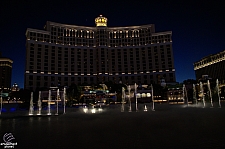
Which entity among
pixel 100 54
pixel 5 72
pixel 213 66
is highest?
pixel 100 54

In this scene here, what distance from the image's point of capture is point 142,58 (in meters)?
144

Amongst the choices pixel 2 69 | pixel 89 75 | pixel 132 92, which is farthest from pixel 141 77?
pixel 2 69

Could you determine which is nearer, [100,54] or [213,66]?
[213,66]

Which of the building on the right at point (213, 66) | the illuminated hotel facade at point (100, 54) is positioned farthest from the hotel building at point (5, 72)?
the building on the right at point (213, 66)

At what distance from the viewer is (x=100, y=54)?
143 metres

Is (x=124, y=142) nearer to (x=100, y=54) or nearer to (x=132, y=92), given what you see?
(x=132, y=92)

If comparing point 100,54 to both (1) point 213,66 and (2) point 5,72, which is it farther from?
(2) point 5,72

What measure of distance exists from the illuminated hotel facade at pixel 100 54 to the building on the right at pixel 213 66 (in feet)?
102

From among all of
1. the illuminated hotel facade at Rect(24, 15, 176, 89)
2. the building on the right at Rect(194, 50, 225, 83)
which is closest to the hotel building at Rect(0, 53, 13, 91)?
the illuminated hotel facade at Rect(24, 15, 176, 89)

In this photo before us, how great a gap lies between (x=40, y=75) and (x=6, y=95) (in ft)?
92.8

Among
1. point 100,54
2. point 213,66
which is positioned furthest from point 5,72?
point 213,66

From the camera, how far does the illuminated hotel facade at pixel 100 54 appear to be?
130000 millimetres

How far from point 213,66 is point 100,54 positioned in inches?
3582

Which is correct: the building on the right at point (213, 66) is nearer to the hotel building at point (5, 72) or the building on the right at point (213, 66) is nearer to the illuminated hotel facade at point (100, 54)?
the illuminated hotel facade at point (100, 54)
